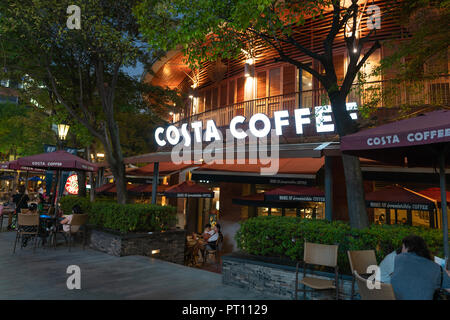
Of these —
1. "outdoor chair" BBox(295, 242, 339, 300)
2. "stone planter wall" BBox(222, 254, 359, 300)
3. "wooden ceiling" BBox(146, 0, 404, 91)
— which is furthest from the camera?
"wooden ceiling" BBox(146, 0, 404, 91)

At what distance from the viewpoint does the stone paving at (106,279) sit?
518 cm

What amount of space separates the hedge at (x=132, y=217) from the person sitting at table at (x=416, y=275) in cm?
711

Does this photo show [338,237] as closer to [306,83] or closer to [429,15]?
[429,15]

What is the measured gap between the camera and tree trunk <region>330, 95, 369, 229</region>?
5.75 m

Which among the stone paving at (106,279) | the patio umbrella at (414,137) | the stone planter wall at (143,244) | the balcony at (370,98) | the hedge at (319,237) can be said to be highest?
the balcony at (370,98)

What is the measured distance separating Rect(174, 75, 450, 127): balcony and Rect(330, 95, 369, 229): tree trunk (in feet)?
4.29

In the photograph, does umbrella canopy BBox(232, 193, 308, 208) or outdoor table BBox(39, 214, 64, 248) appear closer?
outdoor table BBox(39, 214, 64, 248)

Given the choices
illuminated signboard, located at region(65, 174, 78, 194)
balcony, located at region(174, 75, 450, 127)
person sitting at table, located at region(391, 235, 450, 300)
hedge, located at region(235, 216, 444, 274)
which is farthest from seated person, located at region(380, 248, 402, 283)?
illuminated signboard, located at region(65, 174, 78, 194)

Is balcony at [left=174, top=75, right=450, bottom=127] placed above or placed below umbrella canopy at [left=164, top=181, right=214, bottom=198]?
above

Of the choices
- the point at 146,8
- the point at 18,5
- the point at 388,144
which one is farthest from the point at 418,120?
the point at 18,5

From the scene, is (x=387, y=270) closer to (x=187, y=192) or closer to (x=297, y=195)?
(x=297, y=195)

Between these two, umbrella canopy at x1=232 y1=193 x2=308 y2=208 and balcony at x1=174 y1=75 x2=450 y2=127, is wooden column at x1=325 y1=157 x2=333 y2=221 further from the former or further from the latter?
umbrella canopy at x1=232 y1=193 x2=308 y2=208

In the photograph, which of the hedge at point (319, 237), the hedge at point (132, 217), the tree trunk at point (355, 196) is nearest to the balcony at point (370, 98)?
the tree trunk at point (355, 196)

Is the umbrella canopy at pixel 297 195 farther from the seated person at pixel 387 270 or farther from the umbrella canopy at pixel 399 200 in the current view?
the seated person at pixel 387 270
